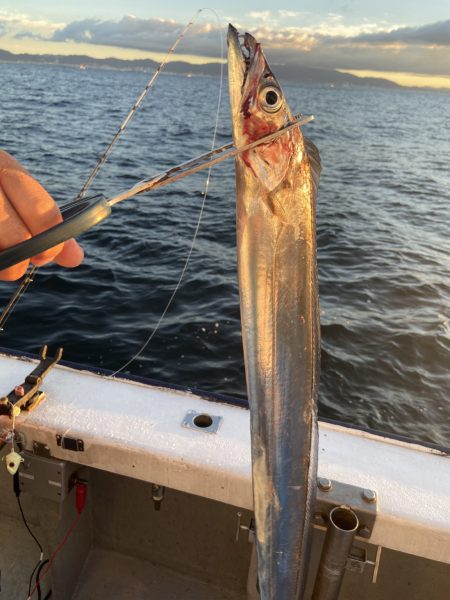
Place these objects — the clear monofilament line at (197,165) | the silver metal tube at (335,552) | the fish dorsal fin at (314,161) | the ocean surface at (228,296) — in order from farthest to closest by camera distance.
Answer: the ocean surface at (228,296), the silver metal tube at (335,552), the fish dorsal fin at (314,161), the clear monofilament line at (197,165)

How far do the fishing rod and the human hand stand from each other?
4cm

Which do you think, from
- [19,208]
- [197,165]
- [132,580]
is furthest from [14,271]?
[132,580]

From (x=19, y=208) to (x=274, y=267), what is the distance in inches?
30.7

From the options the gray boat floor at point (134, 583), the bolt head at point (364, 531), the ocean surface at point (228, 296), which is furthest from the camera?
the ocean surface at point (228, 296)

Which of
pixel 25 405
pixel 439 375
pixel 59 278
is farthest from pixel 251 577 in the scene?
pixel 59 278

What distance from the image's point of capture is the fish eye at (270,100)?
1.59m

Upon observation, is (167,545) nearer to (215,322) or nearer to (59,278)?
(215,322)

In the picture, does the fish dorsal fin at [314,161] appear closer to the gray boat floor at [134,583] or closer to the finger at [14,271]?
the finger at [14,271]

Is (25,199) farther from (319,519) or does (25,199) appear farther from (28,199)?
(319,519)

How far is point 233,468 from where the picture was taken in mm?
2664

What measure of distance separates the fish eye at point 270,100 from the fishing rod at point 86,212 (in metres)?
0.07

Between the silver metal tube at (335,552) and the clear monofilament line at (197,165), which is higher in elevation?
the clear monofilament line at (197,165)

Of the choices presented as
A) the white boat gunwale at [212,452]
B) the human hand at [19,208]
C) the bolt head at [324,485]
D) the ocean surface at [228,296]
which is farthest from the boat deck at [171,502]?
the human hand at [19,208]

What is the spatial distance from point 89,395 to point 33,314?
20.1 ft
